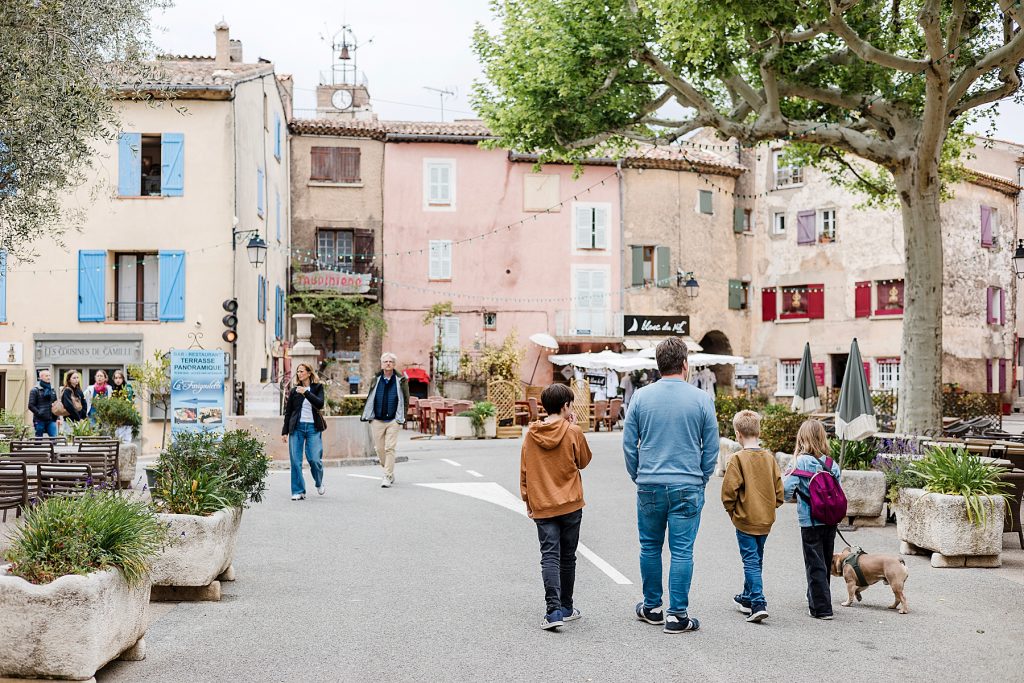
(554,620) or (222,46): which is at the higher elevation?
(222,46)

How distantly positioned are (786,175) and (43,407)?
3098 cm

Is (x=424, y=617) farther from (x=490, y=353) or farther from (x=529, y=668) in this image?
(x=490, y=353)

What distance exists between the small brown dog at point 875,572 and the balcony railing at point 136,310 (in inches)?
887

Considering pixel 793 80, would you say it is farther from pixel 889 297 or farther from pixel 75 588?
pixel 889 297

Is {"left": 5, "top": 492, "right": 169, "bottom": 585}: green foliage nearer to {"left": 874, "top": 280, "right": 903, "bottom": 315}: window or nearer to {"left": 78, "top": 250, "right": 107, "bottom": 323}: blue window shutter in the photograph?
{"left": 78, "top": 250, "right": 107, "bottom": 323}: blue window shutter

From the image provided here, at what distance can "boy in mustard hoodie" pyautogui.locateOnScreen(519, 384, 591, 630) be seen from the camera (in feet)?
23.3

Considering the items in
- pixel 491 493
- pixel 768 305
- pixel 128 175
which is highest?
pixel 128 175

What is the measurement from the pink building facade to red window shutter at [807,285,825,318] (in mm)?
7087

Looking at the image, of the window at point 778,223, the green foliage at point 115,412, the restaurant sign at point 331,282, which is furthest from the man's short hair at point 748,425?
the window at point 778,223

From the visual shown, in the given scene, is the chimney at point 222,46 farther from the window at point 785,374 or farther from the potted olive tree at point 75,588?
the potted olive tree at point 75,588

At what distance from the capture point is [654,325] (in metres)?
40.6

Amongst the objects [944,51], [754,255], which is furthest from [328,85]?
[944,51]

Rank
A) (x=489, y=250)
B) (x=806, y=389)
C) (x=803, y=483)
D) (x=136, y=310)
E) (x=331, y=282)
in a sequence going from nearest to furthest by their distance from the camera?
(x=803, y=483), (x=806, y=389), (x=136, y=310), (x=331, y=282), (x=489, y=250)

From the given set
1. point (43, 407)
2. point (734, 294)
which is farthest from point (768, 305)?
point (43, 407)
